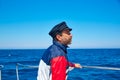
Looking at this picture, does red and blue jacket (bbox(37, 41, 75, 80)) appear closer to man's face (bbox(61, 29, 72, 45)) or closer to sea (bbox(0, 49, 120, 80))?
man's face (bbox(61, 29, 72, 45))

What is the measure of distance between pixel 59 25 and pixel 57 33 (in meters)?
0.09

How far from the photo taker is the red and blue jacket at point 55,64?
262cm

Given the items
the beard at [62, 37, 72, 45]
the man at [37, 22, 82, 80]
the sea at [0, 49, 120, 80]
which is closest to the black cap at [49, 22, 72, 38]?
the man at [37, 22, 82, 80]

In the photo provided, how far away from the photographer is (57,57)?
2.66 meters

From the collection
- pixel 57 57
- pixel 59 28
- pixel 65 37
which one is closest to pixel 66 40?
pixel 65 37

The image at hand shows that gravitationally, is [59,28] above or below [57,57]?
above

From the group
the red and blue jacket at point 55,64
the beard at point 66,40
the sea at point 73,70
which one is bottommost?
the red and blue jacket at point 55,64

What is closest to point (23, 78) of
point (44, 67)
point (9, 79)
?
point (9, 79)

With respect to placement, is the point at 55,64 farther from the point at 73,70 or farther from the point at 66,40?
the point at 73,70

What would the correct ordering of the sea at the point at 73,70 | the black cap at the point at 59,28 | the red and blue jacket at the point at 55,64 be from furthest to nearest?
the sea at the point at 73,70
the black cap at the point at 59,28
the red and blue jacket at the point at 55,64

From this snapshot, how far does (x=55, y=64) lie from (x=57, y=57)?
0.27 ft

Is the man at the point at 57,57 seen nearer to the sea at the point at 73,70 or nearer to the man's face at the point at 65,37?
the man's face at the point at 65,37

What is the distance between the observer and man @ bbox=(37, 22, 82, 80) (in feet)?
8.60

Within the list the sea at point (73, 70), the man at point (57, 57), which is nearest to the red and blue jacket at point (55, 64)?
the man at point (57, 57)
